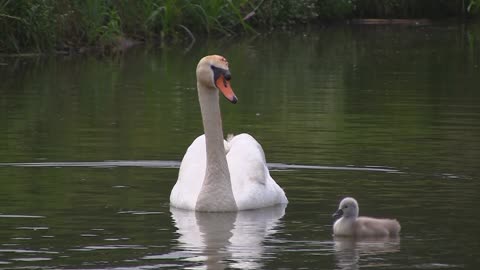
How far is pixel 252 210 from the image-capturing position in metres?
11.5

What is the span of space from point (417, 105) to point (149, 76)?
22.4 ft

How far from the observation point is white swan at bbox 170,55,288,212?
11320 millimetres

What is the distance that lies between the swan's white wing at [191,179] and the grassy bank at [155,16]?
16048 millimetres

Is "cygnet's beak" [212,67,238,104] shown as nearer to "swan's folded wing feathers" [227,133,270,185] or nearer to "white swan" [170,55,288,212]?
"white swan" [170,55,288,212]

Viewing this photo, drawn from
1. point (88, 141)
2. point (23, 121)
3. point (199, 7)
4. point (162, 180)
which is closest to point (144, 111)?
point (23, 121)

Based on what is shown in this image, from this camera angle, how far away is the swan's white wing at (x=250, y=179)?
11500 mm

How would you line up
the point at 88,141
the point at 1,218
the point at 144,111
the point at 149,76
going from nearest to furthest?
the point at 1,218
the point at 88,141
the point at 144,111
the point at 149,76

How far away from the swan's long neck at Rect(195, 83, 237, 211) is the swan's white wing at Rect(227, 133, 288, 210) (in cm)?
17

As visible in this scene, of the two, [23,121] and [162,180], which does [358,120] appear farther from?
[162,180]

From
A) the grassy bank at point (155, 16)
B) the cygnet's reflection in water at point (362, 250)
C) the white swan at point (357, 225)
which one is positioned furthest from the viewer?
the grassy bank at point (155, 16)

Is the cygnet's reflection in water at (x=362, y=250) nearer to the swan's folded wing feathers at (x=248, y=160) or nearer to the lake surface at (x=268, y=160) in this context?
the lake surface at (x=268, y=160)

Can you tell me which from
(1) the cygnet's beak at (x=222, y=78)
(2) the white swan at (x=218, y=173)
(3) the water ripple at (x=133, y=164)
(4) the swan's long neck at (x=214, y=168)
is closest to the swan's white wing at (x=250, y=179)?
(2) the white swan at (x=218, y=173)

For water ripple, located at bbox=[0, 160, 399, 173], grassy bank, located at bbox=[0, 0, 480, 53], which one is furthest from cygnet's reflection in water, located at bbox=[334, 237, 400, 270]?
grassy bank, located at bbox=[0, 0, 480, 53]

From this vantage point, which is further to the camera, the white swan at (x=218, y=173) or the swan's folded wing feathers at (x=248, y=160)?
the swan's folded wing feathers at (x=248, y=160)
